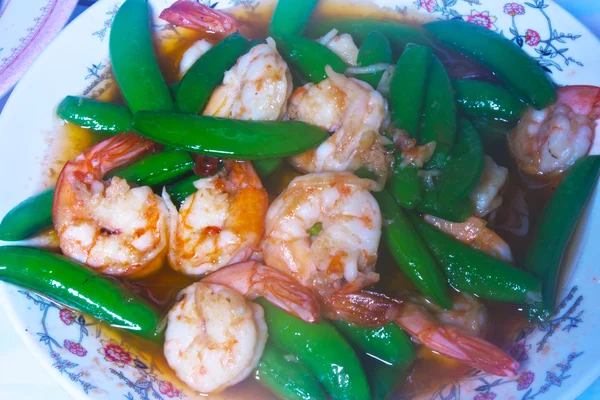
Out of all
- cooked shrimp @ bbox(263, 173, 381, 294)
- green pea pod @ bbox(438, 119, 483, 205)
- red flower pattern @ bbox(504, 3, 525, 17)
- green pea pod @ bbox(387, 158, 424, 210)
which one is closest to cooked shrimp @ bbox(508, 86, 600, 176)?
green pea pod @ bbox(438, 119, 483, 205)

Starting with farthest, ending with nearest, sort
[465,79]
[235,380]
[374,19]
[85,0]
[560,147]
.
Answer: [85,0]
[374,19]
[465,79]
[560,147]
[235,380]

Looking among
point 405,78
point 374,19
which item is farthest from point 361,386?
point 374,19

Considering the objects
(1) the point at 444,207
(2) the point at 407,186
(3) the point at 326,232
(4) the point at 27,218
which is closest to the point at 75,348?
(4) the point at 27,218

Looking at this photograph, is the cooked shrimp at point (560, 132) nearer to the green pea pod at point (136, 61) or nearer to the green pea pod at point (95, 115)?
the green pea pod at point (136, 61)

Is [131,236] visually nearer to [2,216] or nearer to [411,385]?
[2,216]

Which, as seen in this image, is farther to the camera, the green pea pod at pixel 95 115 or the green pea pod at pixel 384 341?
the green pea pod at pixel 95 115

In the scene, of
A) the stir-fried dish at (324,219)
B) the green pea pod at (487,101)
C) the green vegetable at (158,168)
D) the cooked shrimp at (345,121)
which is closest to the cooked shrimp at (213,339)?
the stir-fried dish at (324,219)

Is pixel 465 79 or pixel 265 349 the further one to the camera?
pixel 465 79
